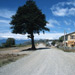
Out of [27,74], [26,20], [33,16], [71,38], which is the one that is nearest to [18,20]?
[26,20]

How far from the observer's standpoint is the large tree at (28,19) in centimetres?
3583

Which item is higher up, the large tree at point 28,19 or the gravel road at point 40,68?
the large tree at point 28,19

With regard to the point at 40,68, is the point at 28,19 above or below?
above

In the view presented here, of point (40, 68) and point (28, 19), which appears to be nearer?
point (40, 68)

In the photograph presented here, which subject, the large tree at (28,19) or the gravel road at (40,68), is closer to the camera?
the gravel road at (40,68)

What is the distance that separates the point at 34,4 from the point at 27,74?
34.6 meters

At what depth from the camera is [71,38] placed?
49688mm

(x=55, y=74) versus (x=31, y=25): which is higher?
(x=31, y=25)

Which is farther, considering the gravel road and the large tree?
the large tree

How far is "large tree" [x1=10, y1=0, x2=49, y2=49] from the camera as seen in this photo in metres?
35.8

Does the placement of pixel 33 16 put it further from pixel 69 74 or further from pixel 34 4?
pixel 69 74

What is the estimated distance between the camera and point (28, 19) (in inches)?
1399

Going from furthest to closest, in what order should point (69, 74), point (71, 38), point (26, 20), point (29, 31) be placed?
point (71, 38), point (29, 31), point (26, 20), point (69, 74)

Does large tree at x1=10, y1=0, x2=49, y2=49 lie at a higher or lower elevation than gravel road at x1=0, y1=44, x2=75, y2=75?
higher
